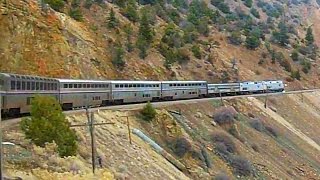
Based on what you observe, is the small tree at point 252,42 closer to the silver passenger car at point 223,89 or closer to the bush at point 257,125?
the silver passenger car at point 223,89

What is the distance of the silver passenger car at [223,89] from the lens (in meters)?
58.4

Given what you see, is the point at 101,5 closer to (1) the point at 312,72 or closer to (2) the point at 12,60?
(2) the point at 12,60

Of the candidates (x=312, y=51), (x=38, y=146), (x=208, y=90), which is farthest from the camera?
(x=312, y=51)

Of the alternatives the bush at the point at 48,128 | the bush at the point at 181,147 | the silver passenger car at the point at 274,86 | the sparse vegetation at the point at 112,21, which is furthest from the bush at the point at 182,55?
the bush at the point at 48,128

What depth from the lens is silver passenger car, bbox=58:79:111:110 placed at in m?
32.9

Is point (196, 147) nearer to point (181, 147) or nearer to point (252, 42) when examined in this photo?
point (181, 147)

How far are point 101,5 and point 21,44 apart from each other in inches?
Answer: 862

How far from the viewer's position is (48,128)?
820 inches

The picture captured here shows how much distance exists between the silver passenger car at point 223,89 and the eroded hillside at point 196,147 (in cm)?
343

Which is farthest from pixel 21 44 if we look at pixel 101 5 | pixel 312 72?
pixel 312 72

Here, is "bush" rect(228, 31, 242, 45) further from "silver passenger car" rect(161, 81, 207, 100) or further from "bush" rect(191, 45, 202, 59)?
"silver passenger car" rect(161, 81, 207, 100)

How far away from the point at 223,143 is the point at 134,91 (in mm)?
8070

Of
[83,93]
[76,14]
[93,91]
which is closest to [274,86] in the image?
[76,14]

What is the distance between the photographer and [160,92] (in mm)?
47312
